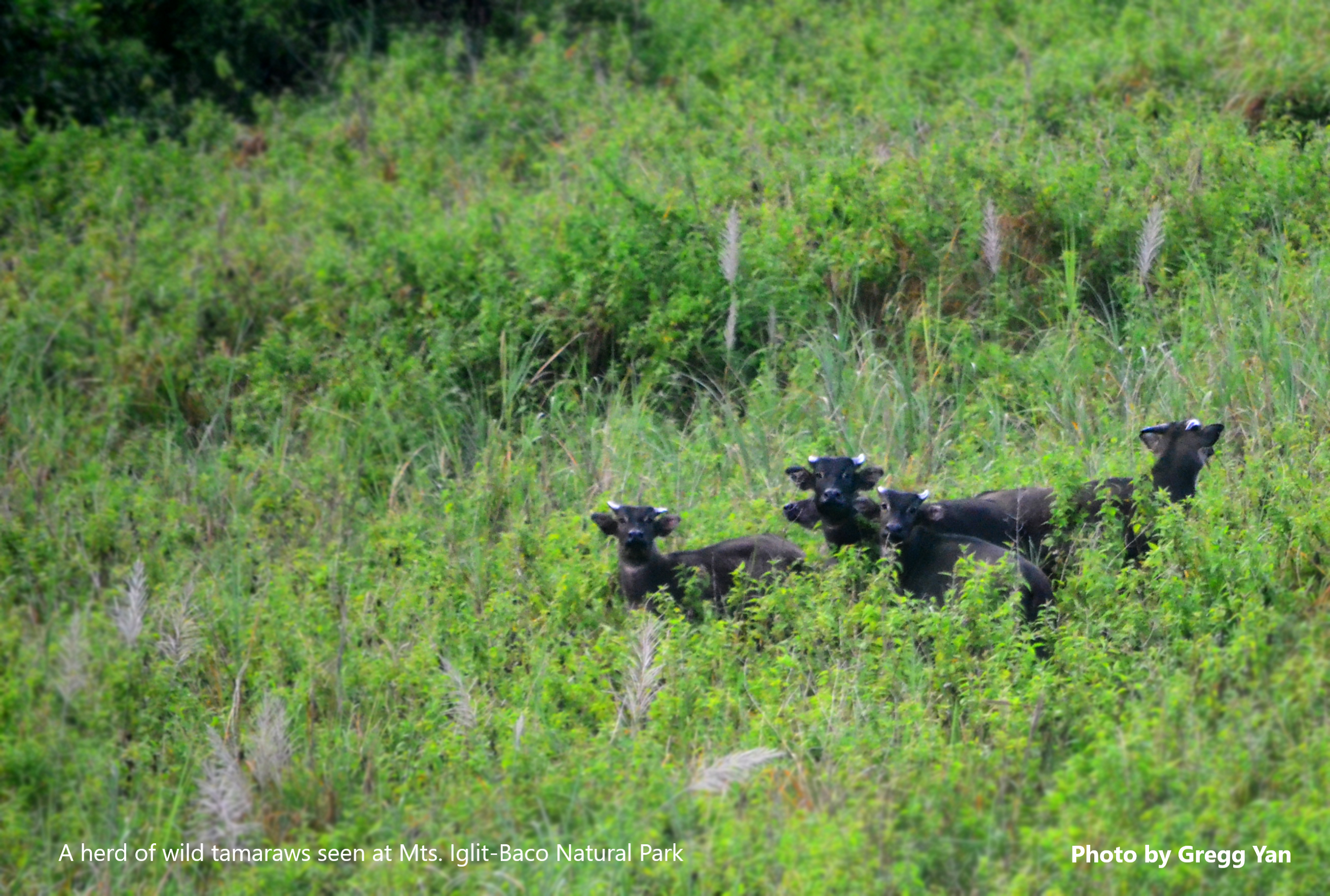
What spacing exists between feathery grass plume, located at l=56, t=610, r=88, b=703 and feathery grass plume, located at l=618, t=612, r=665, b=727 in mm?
2117

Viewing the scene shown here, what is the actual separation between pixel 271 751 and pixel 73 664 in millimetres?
825

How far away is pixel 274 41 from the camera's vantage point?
643 inches

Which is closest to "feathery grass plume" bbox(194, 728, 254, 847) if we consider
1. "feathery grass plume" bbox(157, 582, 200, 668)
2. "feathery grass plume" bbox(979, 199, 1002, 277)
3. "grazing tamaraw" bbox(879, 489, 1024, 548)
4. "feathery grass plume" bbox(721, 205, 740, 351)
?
"feathery grass plume" bbox(157, 582, 200, 668)

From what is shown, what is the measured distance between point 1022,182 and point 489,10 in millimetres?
8370

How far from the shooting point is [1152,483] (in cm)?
708

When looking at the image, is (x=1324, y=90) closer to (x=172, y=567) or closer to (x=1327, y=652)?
(x=1327, y=652)

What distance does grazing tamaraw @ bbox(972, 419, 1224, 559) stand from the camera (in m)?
7.12

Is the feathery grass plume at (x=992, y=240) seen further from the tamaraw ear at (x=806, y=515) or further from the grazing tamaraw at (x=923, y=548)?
the grazing tamaraw at (x=923, y=548)

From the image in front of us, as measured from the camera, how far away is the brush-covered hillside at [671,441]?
5273mm

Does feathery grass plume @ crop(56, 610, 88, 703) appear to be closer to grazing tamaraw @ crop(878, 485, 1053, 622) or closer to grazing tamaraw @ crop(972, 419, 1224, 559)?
grazing tamaraw @ crop(878, 485, 1053, 622)

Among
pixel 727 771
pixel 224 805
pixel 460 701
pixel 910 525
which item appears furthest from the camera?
pixel 910 525

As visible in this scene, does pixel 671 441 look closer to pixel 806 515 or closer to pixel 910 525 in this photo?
pixel 806 515

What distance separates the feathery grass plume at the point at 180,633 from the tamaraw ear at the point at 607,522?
204 centimetres

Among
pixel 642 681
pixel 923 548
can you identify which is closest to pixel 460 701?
pixel 642 681
